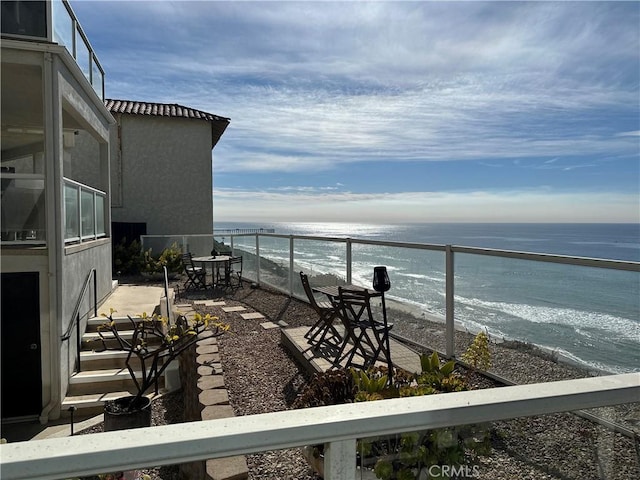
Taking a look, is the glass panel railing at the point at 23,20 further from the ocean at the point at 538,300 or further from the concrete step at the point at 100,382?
the ocean at the point at 538,300

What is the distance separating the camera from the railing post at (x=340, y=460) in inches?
40.2

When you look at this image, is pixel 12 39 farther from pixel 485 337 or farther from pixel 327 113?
pixel 327 113

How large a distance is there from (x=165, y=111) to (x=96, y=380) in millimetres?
12370

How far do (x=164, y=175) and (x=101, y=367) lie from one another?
1082 centimetres

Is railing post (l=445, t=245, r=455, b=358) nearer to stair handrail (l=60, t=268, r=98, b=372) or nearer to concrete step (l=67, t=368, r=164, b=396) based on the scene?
concrete step (l=67, t=368, r=164, b=396)

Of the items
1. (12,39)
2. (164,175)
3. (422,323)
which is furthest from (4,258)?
(164,175)

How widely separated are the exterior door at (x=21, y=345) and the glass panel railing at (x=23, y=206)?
653mm

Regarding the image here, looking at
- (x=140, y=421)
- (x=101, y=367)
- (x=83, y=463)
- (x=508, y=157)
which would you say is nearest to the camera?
(x=83, y=463)

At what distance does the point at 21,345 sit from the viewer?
16.0 feet

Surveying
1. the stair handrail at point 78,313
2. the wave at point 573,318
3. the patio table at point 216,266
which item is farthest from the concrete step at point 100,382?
the patio table at point 216,266

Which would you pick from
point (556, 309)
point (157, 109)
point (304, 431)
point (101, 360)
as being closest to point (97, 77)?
point (101, 360)

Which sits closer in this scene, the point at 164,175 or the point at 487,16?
the point at 487,16

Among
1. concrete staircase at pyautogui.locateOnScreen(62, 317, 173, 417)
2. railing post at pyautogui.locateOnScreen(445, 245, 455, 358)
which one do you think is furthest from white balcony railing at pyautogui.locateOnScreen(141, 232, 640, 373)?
concrete staircase at pyautogui.locateOnScreen(62, 317, 173, 417)

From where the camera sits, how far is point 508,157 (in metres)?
37.2
